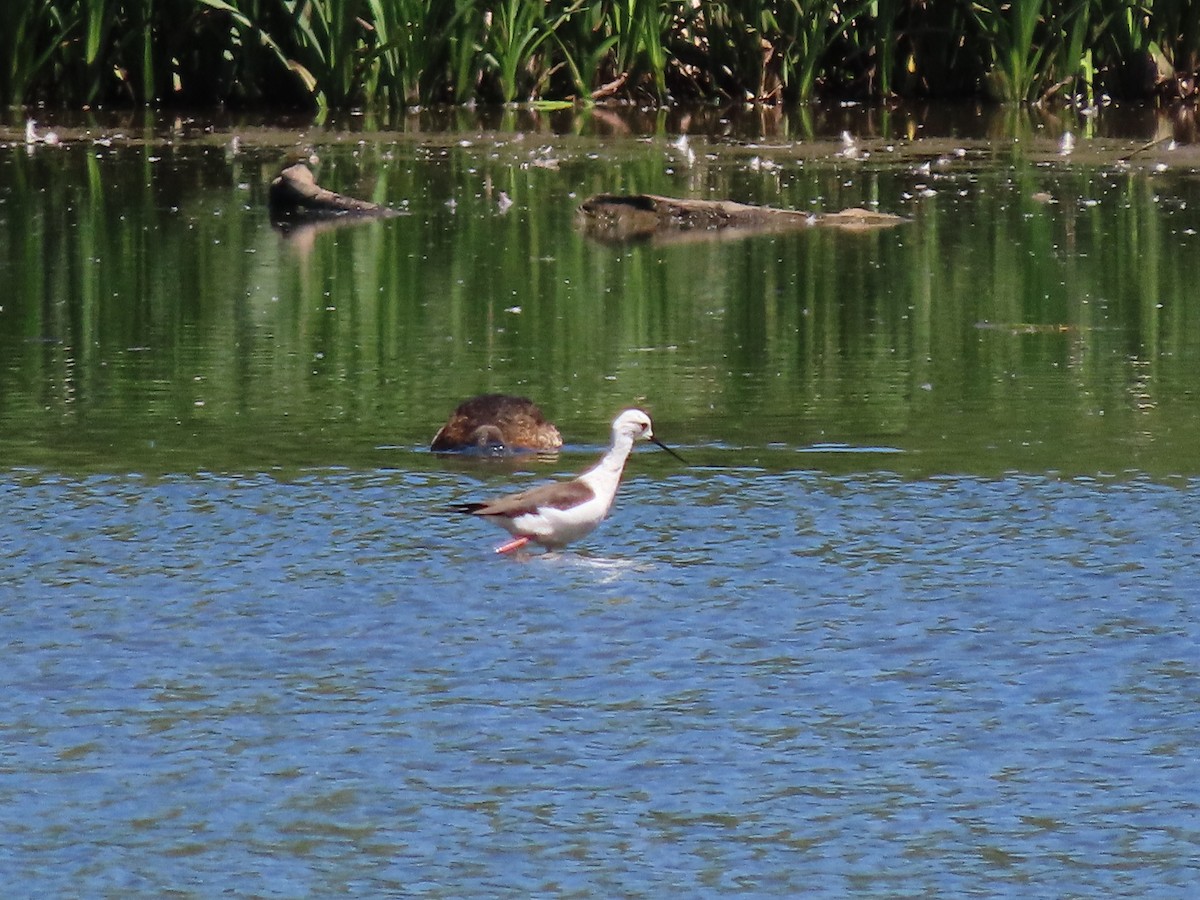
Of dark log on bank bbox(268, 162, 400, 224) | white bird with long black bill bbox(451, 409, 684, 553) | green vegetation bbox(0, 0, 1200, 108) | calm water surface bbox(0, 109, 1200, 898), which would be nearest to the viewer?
calm water surface bbox(0, 109, 1200, 898)

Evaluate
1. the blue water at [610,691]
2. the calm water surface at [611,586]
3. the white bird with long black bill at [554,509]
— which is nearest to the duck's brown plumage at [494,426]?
the calm water surface at [611,586]

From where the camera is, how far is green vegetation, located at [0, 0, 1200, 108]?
21797 mm

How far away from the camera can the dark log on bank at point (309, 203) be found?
52.3ft

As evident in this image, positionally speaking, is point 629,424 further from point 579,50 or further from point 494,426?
point 579,50

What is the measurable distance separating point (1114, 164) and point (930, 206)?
10.3ft

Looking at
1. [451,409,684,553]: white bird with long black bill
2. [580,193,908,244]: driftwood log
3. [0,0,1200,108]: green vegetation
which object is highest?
[0,0,1200,108]: green vegetation

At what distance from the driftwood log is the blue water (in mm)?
7441

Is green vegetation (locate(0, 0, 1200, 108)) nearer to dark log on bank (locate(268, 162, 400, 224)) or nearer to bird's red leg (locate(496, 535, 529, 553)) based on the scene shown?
dark log on bank (locate(268, 162, 400, 224))

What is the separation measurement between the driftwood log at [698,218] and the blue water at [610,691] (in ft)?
24.4

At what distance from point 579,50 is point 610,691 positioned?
18.2 m

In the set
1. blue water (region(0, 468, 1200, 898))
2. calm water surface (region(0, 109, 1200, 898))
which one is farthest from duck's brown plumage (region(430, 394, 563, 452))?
blue water (region(0, 468, 1200, 898))

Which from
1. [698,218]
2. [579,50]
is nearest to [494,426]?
[698,218]

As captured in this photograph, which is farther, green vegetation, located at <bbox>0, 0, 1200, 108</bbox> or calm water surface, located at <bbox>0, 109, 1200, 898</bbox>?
green vegetation, located at <bbox>0, 0, 1200, 108</bbox>

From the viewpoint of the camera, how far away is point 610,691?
224 inches
